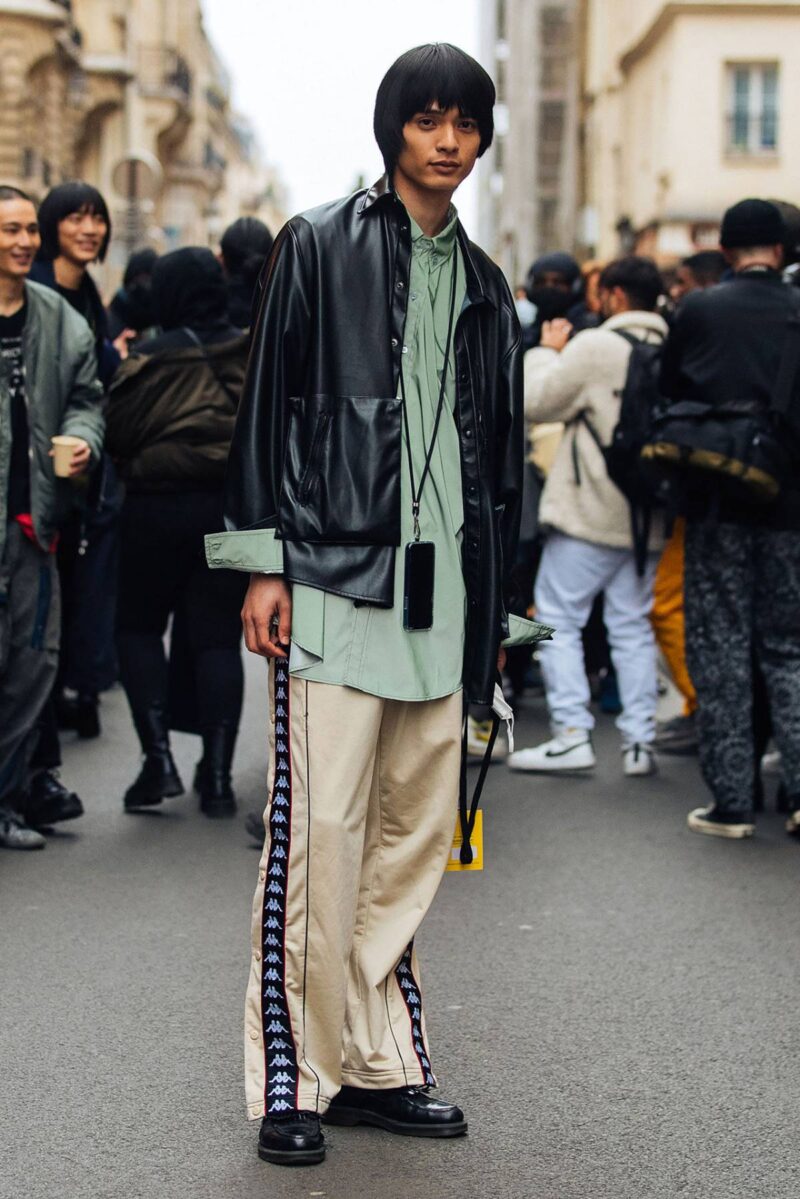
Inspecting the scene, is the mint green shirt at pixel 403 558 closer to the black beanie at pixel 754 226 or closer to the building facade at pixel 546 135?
the black beanie at pixel 754 226

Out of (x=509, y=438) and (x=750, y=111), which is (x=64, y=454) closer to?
(x=509, y=438)

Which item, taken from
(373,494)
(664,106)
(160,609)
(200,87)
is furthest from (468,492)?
(200,87)

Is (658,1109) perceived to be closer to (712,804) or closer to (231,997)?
(231,997)

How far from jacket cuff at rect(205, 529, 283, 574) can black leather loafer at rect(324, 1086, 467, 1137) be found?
3.55 feet

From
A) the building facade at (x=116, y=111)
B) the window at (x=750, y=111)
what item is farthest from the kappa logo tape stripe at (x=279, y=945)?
the window at (x=750, y=111)

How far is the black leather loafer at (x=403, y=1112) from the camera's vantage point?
4.18 meters

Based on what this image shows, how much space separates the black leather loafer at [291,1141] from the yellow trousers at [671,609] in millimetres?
4893

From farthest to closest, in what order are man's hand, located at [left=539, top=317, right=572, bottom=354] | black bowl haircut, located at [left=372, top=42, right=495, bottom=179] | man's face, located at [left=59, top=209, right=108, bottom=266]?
man's hand, located at [left=539, top=317, right=572, bottom=354] < man's face, located at [left=59, top=209, right=108, bottom=266] < black bowl haircut, located at [left=372, top=42, right=495, bottom=179]

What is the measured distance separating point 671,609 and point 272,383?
5.02m

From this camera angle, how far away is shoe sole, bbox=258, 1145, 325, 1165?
3992 millimetres

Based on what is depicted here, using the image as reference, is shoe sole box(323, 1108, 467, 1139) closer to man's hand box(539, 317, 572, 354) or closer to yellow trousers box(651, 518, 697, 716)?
yellow trousers box(651, 518, 697, 716)

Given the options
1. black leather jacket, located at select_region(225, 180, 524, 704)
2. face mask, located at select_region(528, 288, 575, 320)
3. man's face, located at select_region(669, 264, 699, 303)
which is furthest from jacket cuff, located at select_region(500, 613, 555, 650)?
man's face, located at select_region(669, 264, 699, 303)

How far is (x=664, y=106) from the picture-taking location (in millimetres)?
37156

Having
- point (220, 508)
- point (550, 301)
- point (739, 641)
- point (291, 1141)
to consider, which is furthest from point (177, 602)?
point (291, 1141)
